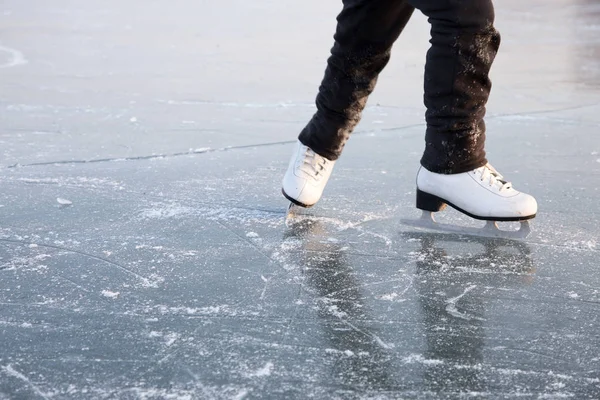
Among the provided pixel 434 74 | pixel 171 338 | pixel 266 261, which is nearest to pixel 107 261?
pixel 266 261

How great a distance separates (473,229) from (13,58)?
4303 millimetres

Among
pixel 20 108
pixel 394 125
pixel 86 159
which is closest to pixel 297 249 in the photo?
pixel 86 159

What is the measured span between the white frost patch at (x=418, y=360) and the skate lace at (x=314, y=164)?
1.01 m

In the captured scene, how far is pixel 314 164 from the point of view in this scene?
2432 millimetres

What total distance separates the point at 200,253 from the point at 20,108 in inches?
89.6

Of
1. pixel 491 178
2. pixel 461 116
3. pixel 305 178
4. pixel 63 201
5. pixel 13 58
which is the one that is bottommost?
pixel 13 58

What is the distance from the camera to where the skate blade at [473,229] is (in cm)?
218

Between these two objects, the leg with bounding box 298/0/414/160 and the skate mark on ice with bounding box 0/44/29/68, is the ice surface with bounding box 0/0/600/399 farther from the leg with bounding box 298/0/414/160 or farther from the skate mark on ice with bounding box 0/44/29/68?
the skate mark on ice with bounding box 0/44/29/68

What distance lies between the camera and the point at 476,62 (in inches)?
81.5

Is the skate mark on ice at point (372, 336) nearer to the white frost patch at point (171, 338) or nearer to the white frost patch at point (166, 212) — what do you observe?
the white frost patch at point (171, 338)

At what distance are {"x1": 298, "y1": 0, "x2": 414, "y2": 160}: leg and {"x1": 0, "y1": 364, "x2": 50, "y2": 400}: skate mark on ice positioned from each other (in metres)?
1.20

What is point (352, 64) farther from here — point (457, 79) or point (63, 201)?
point (63, 201)

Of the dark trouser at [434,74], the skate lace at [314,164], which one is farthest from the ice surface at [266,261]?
the dark trouser at [434,74]

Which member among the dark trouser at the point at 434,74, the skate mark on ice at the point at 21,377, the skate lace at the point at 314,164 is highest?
the dark trouser at the point at 434,74
